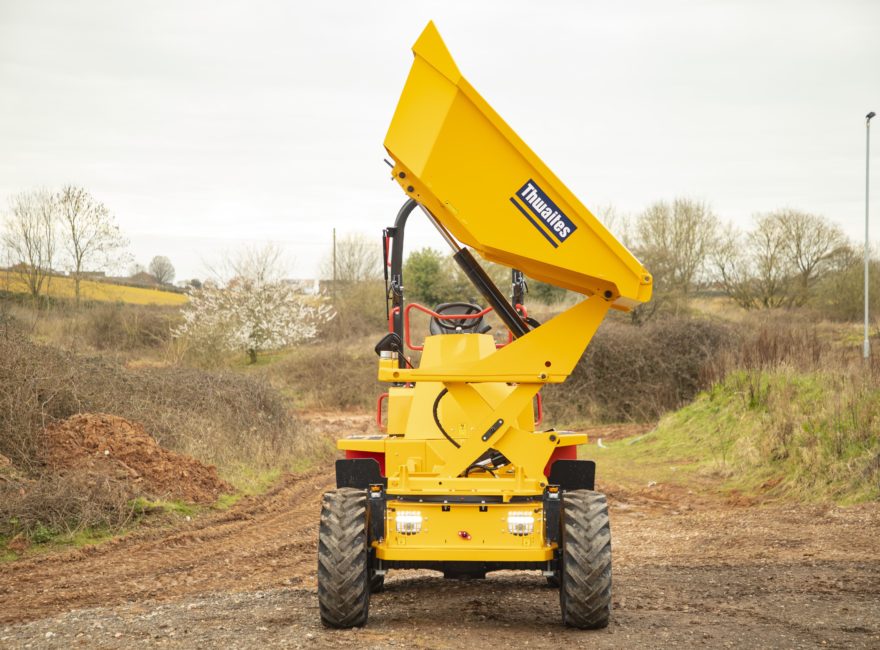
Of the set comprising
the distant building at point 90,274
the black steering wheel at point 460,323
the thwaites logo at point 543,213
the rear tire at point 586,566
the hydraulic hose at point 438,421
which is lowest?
the rear tire at point 586,566

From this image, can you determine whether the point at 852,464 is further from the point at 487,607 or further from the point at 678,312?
the point at 678,312

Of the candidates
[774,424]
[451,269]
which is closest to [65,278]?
[451,269]

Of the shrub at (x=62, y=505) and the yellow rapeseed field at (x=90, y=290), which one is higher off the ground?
the yellow rapeseed field at (x=90, y=290)

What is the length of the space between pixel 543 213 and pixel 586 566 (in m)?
2.39

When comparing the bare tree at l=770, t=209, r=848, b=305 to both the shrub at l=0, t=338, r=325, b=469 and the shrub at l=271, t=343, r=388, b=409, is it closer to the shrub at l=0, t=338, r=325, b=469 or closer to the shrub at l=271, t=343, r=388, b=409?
the shrub at l=271, t=343, r=388, b=409

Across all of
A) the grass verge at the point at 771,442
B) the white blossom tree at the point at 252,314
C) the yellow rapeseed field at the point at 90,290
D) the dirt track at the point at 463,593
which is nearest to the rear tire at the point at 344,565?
the dirt track at the point at 463,593

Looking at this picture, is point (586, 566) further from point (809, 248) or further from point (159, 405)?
point (809, 248)

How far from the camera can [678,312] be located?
33.1 m

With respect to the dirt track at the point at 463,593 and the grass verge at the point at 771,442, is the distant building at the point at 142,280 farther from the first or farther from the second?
the dirt track at the point at 463,593

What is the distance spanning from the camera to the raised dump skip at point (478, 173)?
6539 mm

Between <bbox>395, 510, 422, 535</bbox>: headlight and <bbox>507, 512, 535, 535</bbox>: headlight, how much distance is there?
0.61 meters

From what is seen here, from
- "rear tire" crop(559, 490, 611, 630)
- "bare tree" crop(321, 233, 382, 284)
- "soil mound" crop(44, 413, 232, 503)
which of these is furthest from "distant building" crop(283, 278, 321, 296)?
"rear tire" crop(559, 490, 611, 630)

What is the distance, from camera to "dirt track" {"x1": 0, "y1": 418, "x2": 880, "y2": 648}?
621cm

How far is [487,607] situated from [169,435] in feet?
26.4
